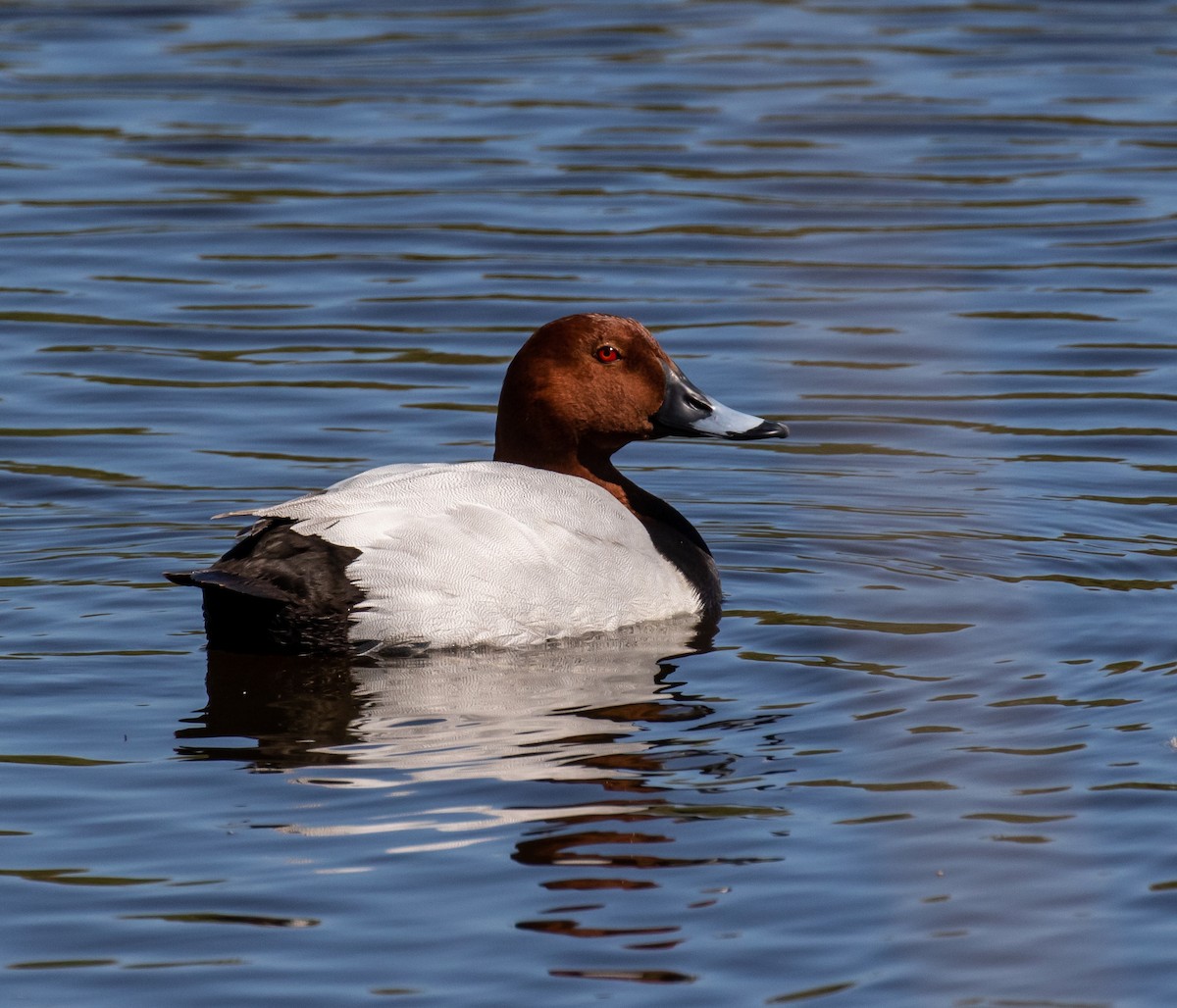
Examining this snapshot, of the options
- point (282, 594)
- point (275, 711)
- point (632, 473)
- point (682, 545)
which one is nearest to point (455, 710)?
point (275, 711)

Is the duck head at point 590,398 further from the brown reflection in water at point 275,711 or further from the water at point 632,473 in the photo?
the brown reflection in water at point 275,711

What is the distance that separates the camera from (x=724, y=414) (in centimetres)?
736

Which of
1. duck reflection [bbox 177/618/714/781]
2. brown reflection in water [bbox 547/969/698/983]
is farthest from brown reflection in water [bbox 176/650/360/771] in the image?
brown reflection in water [bbox 547/969/698/983]

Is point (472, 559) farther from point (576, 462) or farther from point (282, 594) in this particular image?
point (576, 462)

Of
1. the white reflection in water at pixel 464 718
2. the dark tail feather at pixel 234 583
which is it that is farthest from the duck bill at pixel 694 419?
the dark tail feather at pixel 234 583

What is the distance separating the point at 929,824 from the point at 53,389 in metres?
5.48

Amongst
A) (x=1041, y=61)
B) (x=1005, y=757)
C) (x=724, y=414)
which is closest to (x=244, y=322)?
(x=724, y=414)

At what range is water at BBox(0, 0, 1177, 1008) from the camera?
461 centimetres

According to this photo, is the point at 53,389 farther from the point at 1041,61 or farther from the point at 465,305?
the point at 1041,61

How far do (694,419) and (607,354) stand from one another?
38cm

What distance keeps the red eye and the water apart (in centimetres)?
89

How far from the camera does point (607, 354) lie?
7141 millimetres

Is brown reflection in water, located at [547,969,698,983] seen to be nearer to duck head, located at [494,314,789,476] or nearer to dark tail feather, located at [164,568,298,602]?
dark tail feather, located at [164,568,298,602]

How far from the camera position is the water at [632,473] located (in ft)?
15.1
